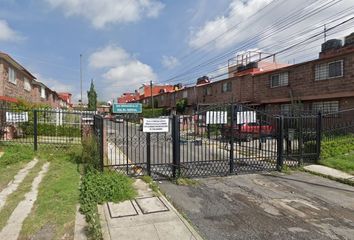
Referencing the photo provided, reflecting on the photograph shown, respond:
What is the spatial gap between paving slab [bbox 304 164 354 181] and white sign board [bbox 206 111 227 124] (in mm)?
3351

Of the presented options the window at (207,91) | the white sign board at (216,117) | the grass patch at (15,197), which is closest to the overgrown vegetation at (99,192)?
the grass patch at (15,197)

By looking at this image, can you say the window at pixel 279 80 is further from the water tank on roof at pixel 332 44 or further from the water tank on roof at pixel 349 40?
the water tank on roof at pixel 349 40

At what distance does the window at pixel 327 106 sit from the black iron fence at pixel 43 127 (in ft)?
46.2

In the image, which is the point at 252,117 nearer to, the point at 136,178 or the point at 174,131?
the point at 174,131

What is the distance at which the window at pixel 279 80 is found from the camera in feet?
71.2

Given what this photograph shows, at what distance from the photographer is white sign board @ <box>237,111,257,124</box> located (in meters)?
9.24

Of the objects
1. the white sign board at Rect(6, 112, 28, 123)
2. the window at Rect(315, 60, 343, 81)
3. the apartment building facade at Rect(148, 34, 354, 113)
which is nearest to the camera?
the white sign board at Rect(6, 112, 28, 123)

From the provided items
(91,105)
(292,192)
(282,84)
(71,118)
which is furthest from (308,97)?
(91,105)

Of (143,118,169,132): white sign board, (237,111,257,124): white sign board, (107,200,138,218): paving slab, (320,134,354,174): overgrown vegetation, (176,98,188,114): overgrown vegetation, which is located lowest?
(107,200,138,218): paving slab

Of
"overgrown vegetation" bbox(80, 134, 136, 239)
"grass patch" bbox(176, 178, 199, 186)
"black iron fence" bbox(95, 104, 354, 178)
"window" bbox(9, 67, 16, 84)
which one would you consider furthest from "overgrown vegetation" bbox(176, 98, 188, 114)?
"overgrown vegetation" bbox(80, 134, 136, 239)

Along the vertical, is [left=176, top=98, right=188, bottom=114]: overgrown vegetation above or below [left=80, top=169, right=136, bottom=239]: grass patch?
above

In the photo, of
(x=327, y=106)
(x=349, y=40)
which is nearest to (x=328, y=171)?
(x=327, y=106)

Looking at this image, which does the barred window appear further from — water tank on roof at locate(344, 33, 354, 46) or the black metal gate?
water tank on roof at locate(344, 33, 354, 46)

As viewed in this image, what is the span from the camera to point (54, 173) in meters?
8.48
